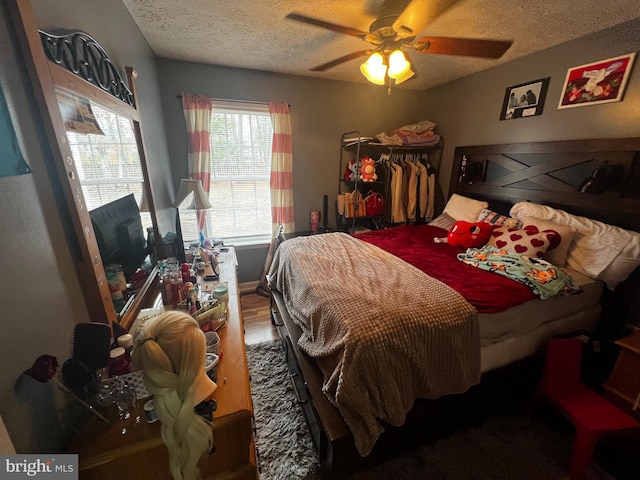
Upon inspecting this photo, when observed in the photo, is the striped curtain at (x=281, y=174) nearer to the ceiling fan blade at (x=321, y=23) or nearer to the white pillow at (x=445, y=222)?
the ceiling fan blade at (x=321, y=23)

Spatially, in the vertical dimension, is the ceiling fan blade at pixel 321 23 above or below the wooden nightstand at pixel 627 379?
above

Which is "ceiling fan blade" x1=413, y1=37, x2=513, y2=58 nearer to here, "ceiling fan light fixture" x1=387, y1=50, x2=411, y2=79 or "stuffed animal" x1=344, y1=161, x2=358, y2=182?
"ceiling fan light fixture" x1=387, y1=50, x2=411, y2=79

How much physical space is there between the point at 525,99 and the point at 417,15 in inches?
64.6

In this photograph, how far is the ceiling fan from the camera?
1.27m

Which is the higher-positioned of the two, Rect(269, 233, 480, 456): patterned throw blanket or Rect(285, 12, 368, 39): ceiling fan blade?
Rect(285, 12, 368, 39): ceiling fan blade

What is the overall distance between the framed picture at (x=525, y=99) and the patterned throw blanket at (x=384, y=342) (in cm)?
197

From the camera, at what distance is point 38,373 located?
55cm

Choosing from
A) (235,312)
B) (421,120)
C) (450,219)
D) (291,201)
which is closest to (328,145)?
(291,201)

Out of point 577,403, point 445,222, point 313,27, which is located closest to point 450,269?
point 577,403

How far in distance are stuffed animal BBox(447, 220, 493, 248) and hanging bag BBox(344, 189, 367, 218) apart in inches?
45.2

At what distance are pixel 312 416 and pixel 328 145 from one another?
270 cm

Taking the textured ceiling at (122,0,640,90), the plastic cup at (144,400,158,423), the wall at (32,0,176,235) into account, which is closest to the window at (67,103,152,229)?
the wall at (32,0,176,235)

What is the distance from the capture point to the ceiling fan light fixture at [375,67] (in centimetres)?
150

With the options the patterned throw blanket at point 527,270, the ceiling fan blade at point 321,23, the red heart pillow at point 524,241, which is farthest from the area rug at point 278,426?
the ceiling fan blade at point 321,23
